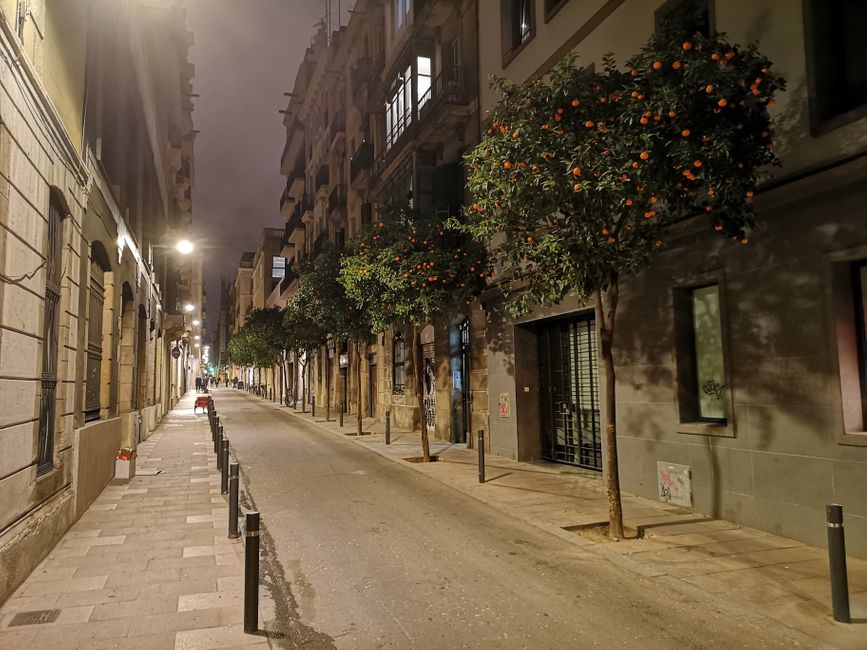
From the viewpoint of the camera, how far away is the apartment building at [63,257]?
18.5ft

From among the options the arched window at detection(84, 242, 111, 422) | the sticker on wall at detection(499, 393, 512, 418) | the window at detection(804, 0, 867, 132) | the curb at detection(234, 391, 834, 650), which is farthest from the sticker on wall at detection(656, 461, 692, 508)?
the arched window at detection(84, 242, 111, 422)

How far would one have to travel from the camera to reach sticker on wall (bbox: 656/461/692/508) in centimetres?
892

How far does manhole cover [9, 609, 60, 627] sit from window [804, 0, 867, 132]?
9.39m

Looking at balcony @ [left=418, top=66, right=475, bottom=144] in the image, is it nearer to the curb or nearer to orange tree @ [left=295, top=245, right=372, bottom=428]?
orange tree @ [left=295, top=245, right=372, bottom=428]

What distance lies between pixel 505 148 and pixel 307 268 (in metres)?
17.2

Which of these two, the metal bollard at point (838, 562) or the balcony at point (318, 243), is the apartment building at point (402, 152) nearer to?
the balcony at point (318, 243)

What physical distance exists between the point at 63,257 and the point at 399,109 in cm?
1644

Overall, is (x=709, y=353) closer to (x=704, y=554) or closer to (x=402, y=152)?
(x=704, y=554)

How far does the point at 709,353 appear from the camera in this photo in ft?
29.5

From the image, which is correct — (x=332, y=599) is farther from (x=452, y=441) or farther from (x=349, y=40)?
(x=349, y=40)

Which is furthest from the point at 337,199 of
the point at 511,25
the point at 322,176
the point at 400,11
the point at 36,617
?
the point at 36,617

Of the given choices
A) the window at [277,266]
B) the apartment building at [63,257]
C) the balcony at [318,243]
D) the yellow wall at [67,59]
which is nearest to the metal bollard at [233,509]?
the apartment building at [63,257]

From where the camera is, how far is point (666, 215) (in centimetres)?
730

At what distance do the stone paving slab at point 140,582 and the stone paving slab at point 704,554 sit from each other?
4.04 metres
